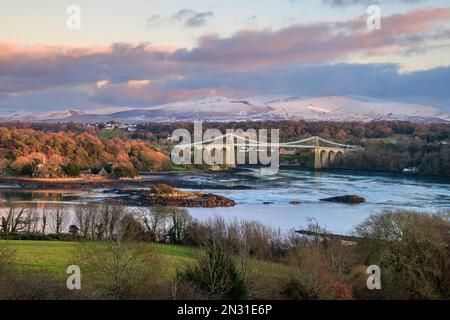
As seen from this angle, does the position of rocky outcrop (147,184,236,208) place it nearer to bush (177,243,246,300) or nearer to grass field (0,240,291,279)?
grass field (0,240,291,279)

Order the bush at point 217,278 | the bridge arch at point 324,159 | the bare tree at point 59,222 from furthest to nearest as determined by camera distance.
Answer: the bridge arch at point 324,159
the bare tree at point 59,222
the bush at point 217,278

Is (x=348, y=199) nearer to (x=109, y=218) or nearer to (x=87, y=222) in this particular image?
(x=109, y=218)

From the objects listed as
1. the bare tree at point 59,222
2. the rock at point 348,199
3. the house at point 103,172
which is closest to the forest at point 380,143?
the rock at point 348,199

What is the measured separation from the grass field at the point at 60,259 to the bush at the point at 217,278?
2.13 feet

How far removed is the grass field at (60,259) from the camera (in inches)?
283

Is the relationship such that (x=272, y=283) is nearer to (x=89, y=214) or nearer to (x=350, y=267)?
(x=350, y=267)

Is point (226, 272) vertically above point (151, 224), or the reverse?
point (226, 272)

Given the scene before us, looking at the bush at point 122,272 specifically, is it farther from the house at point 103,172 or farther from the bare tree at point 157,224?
the house at point 103,172

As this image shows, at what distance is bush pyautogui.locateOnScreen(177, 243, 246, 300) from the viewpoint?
18.6 feet

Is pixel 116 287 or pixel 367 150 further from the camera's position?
pixel 367 150

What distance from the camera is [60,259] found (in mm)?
8359
